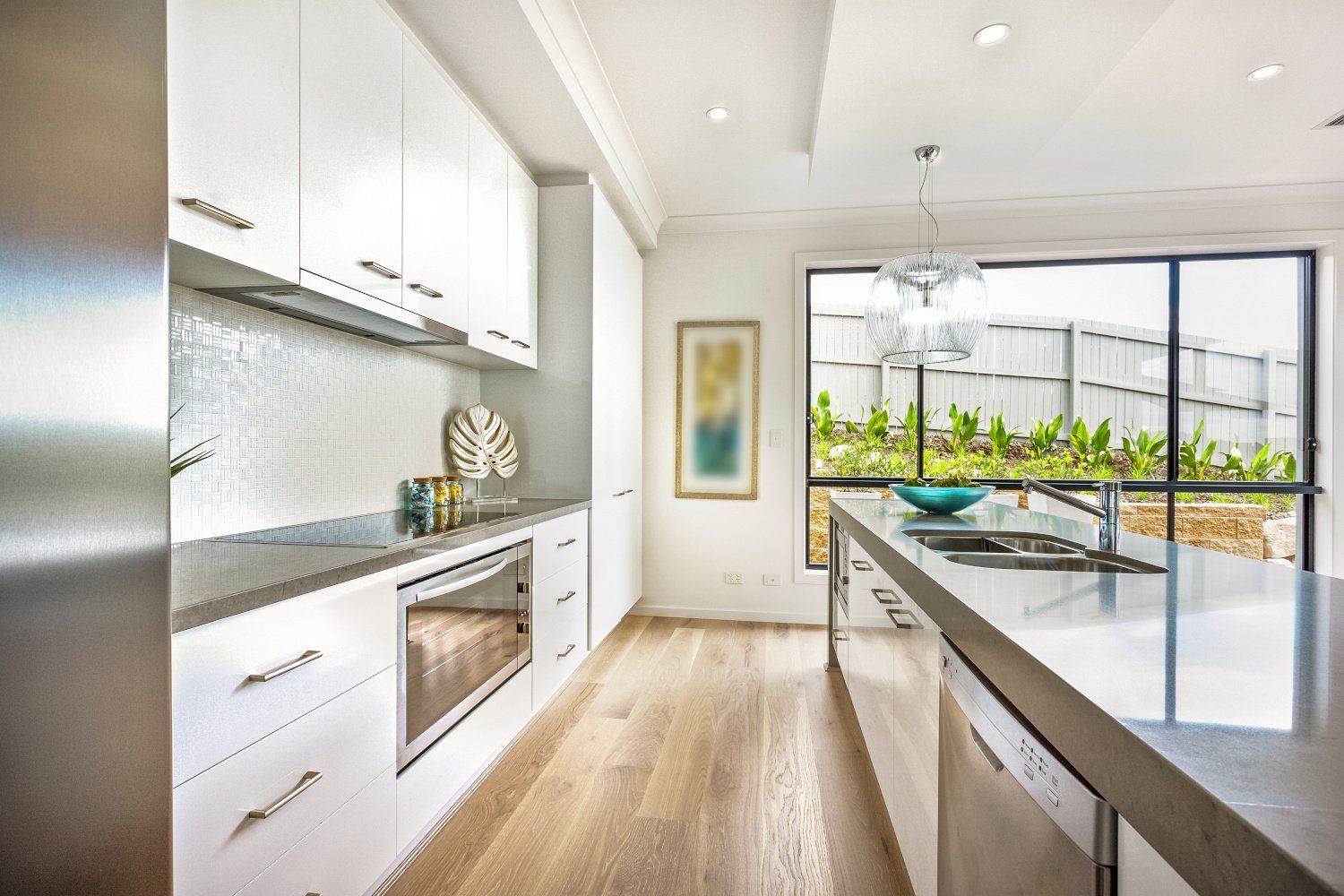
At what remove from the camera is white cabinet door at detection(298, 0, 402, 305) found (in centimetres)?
151

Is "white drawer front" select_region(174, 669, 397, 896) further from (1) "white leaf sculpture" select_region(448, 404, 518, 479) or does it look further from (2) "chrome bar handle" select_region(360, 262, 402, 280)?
(1) "white leaf sculpture" select_region(448, 404, 518, 479)

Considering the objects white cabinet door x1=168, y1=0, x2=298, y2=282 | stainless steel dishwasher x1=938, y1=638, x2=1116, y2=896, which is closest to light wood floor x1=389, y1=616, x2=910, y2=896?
stainless steel dishwasher x1=938, y1=638, x2=1116, y2=896

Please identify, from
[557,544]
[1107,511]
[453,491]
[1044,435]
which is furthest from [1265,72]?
[453,491]

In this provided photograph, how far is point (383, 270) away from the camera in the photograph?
5.78 ft

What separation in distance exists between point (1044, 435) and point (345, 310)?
390cm

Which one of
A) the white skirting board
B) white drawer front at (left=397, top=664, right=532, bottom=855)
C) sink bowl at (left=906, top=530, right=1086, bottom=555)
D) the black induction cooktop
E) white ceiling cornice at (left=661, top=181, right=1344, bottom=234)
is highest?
white ceiling cornice at (left=661, top=181, right=1344, bottom=234)

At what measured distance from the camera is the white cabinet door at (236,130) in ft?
3.81

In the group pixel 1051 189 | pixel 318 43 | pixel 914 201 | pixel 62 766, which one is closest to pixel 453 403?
pixel 318 43

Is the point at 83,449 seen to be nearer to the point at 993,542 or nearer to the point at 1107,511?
the point at 1107,511

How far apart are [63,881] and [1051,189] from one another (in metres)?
4.56

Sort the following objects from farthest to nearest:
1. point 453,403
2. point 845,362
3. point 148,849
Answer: point 845,362 < point 453,403 < point 148,849

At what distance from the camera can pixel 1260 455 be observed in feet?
12.5

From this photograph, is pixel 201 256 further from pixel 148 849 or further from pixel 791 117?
pixel 791 117

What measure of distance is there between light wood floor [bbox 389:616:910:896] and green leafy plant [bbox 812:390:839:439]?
162 cm
